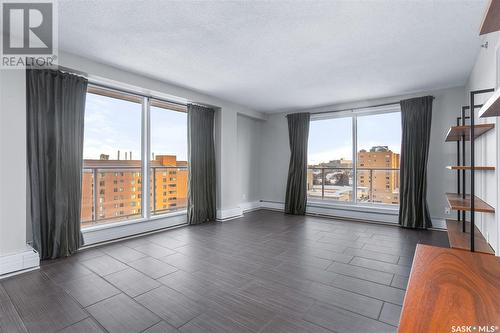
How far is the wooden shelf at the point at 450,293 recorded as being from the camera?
66 cm

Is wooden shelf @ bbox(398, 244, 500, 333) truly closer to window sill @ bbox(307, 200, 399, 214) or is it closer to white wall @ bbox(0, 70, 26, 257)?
white wall @ bbox(0, 70, 26, 257)

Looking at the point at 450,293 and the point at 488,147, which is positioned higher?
the point at 488,147

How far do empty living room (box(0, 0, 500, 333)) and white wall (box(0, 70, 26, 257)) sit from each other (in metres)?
0.01

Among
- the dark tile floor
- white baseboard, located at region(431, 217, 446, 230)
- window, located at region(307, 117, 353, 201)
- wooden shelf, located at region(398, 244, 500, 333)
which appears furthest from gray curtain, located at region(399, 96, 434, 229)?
wooden shelf, located at region(398, 244, 500, 333)

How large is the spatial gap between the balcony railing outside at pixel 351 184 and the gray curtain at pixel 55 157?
15.9 feet

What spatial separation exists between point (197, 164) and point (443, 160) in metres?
4.57

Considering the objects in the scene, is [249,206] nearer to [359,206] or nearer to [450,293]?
[359,206]

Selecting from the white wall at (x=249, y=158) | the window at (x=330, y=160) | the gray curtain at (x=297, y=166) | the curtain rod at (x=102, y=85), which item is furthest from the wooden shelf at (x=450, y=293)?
the white wall at (x=249, y=158)

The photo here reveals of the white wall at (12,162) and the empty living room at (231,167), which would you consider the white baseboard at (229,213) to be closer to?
the empty living room at (231,167)

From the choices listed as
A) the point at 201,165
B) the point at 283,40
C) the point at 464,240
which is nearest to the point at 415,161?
the point at 464,240

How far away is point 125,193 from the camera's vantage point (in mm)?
4176

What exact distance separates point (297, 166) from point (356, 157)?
1.35 m

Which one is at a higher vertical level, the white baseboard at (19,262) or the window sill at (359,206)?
the window sill at (359,206)

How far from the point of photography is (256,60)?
3.36 metres
